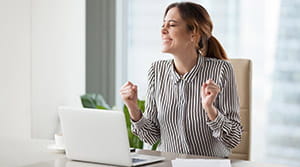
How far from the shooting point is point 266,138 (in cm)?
378

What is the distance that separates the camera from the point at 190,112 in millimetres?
2148

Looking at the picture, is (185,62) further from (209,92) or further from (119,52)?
(119,52)

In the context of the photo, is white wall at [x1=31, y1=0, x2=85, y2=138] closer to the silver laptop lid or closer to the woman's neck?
the woman's neck

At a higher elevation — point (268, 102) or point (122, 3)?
point (122, 3)

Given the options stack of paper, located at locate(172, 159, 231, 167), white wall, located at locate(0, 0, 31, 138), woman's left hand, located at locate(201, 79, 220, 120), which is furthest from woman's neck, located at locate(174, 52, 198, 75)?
white wall, located at locate(0, 0, 31, 138)

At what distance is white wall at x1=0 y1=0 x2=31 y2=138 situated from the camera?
10.1 feet

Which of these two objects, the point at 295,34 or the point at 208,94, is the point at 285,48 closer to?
the point at 295,34

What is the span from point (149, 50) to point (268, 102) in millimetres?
1055

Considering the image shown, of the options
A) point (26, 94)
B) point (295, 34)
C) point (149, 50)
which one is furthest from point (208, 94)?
point (149, 50)

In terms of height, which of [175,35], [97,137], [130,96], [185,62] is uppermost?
[175,35]

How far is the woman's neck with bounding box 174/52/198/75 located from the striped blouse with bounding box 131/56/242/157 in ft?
0.08

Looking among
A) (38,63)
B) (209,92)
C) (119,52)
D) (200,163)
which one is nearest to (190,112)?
(209,92)

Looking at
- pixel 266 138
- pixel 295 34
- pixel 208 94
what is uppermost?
pixel 295 34

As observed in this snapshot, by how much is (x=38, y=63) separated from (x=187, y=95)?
147 cm
